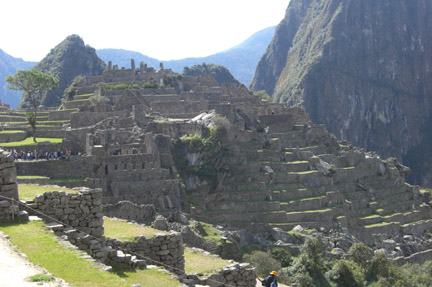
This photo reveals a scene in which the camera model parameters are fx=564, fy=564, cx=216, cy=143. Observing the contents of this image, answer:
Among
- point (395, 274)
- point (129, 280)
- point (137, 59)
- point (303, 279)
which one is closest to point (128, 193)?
point (303, 279)

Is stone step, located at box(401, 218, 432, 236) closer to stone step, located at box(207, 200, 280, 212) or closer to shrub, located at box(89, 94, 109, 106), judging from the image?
stone step, located at box(207, 200, 280, 212)

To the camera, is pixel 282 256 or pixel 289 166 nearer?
pixel 282 256

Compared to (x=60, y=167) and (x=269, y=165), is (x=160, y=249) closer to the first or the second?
(x=60, y=167)

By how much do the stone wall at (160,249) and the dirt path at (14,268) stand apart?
321 cm

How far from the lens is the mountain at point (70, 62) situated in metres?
105

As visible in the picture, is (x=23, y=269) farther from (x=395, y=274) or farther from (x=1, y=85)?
(x=1, y=85)

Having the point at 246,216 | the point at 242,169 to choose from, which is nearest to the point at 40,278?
the point at 246,216

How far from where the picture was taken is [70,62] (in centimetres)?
10806

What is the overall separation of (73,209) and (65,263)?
8.24 feet

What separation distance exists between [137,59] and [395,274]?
161336 mm

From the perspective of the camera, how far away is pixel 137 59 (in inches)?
7387

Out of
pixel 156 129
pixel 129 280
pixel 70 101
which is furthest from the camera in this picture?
pixel 70 101

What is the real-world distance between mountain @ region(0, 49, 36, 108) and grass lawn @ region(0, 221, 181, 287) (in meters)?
118

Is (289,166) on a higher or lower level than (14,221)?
lower
